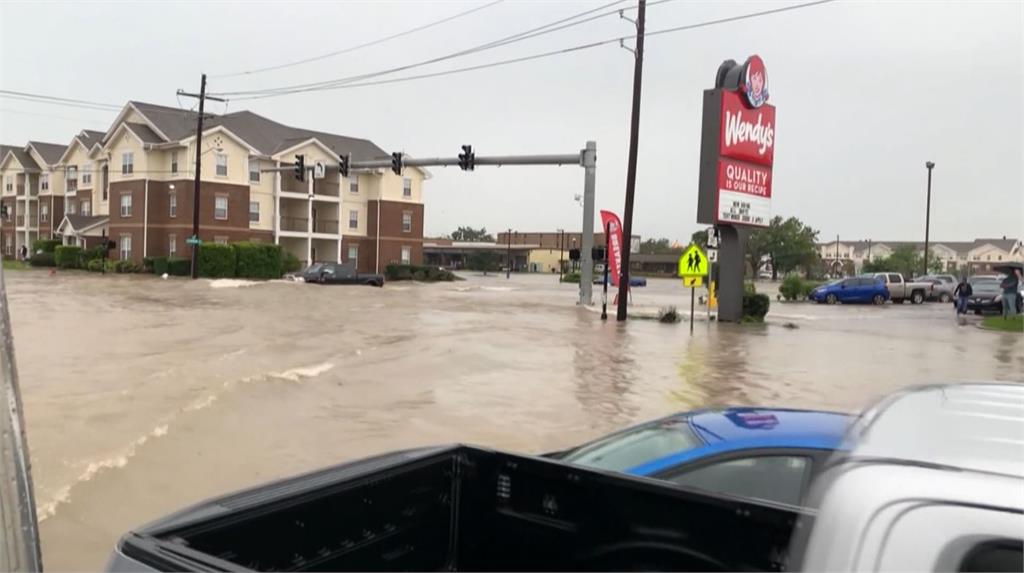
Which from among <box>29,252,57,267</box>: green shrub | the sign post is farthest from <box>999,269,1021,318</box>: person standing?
<box>29,252,57,267</box>: green shrub

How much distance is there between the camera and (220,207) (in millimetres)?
52375

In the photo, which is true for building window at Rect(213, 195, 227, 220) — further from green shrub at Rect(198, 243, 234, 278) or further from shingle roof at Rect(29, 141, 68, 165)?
shingle roof at Rect(29, 141, 68, 165)

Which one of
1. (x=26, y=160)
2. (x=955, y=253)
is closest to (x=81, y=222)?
(x=26, y=160)

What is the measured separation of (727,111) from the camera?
24109 mm

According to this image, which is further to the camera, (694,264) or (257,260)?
(257,260)

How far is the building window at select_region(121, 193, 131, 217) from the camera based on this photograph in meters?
53.2

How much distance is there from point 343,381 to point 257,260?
3952 cm

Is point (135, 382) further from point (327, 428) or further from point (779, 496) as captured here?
point (779, 496)

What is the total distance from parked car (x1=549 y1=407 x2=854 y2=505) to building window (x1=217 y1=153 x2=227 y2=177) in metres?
52.5

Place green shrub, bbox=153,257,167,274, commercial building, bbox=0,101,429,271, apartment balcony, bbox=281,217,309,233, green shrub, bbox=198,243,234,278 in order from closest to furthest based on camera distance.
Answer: green shrub, bbox=198,243,234,278 → green shrub, bbox=153,257,167,274 → commercial building, bbox=0,101,429,271 → apartment balcony, bbox=281,217,309,233

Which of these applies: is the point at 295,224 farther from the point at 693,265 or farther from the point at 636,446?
the point at 636,446

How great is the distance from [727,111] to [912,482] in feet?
79.7

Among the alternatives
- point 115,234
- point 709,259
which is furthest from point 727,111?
point 115,234

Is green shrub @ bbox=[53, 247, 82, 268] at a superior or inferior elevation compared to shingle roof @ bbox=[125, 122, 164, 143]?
inferior
